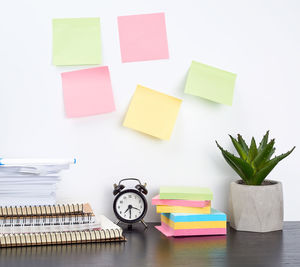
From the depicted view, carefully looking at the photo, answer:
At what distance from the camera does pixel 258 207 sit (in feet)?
4.41

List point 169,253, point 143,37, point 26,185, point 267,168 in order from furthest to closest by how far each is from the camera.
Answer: point 143,37
point 267,168
point 26,185
point 169,253

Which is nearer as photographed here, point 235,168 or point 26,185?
point 26,185

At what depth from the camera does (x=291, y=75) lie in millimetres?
1540

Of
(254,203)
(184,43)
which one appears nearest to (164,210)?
(254,203)

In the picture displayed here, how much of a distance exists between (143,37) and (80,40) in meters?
0.19

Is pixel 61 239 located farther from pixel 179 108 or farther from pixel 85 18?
pixel 85 18

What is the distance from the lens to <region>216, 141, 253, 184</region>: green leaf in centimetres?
136

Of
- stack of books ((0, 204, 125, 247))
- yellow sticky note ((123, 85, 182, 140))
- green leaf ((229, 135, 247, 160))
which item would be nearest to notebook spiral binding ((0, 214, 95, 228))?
stack of books ((0, 204, 125, 247))

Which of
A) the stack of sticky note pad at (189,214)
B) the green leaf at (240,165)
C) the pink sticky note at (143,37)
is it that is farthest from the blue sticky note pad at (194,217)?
the pink sticky note at (143,37)

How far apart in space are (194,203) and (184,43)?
497mm

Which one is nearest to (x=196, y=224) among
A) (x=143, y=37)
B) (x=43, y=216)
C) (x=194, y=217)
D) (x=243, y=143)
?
(x=194, y=217)

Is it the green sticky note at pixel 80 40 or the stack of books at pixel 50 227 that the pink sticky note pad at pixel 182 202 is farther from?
the green sticky note at pixel 80 40

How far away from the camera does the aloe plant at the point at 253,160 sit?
Result: 4.46 ft

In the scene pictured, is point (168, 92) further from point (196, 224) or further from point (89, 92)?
point (196, 224)
